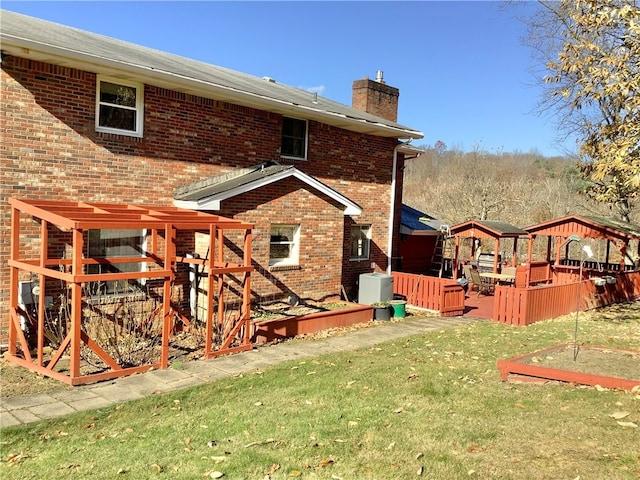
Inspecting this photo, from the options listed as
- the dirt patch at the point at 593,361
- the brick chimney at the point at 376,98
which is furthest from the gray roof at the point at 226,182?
the brick chimney at the point at 376,98

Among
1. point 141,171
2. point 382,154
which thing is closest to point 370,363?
point 141,171

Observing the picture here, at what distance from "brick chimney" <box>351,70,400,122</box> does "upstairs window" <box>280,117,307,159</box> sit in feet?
20.6

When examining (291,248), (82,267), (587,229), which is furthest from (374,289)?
(587,229)

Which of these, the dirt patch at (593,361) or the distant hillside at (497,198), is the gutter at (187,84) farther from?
the distant hillside at (497,198)

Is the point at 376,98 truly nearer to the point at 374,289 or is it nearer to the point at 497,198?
the point at 374,289

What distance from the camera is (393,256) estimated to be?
61.4 feet

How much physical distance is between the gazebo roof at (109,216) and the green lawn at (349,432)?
2863 millimetres

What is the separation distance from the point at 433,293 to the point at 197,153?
7.81 m

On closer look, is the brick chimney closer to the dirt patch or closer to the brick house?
the brick house

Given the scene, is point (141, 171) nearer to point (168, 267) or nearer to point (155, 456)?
point (168, 267)

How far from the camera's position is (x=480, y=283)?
61.0 feet

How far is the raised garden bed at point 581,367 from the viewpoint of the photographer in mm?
7455

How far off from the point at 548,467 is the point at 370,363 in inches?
178

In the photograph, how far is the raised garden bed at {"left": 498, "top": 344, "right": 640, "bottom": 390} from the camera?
293 inches
